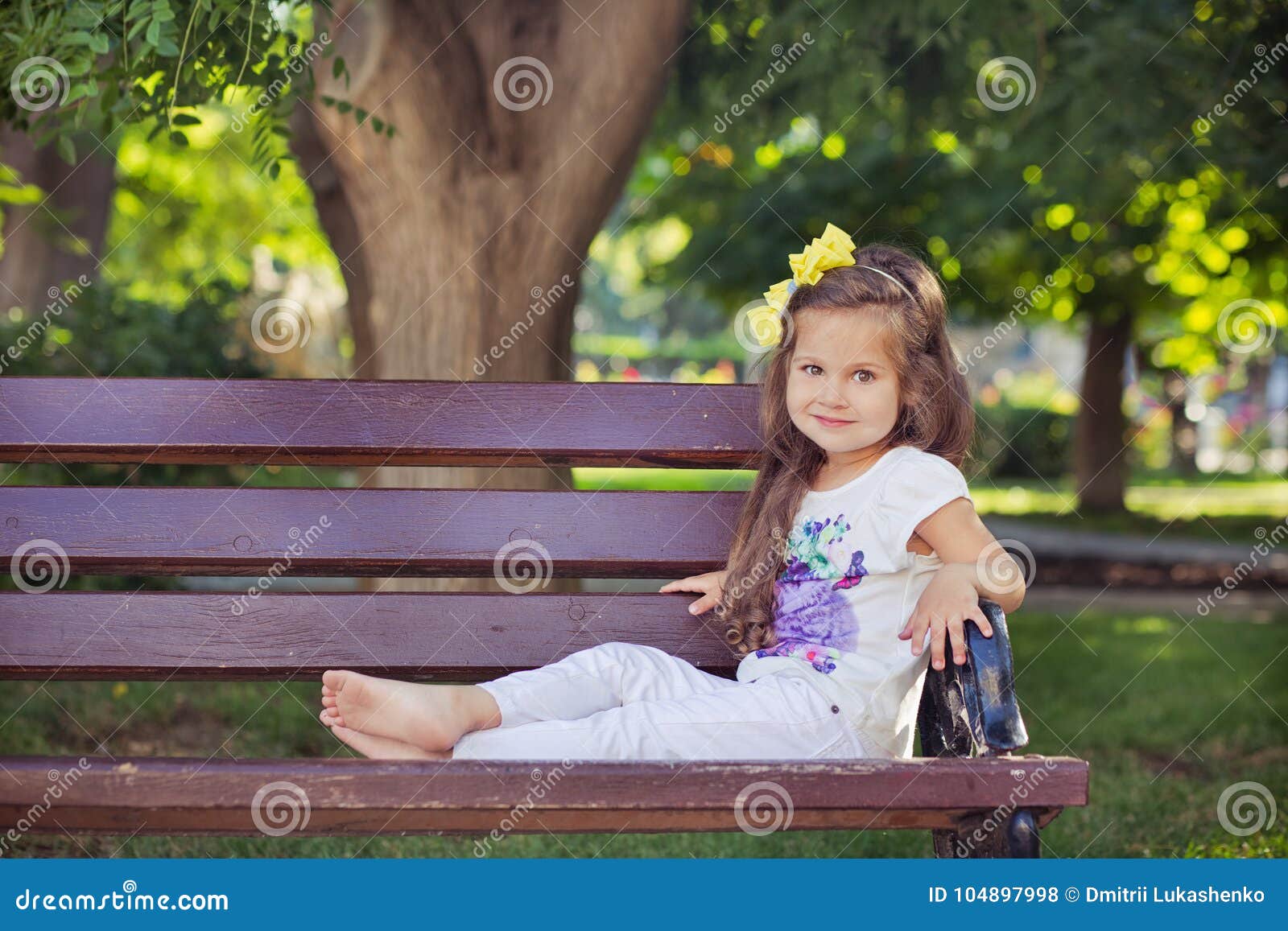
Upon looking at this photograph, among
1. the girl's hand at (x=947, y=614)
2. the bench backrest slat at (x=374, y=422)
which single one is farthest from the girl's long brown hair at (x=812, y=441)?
the girl's hand at (x=947, y=614)

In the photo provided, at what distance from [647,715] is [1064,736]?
2.99m

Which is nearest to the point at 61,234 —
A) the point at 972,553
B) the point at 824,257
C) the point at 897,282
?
the point at 824,257

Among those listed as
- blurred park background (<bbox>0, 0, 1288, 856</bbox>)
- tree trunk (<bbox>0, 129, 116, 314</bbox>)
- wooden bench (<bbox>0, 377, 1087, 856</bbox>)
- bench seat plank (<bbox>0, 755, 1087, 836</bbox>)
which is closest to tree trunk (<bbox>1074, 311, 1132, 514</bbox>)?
blurred park background (<bbox>0, 0, 1288, 856</bbox>)

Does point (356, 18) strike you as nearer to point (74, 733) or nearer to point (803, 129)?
point (74, 733)

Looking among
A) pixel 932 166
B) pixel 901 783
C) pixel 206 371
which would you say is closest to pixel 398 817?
pixel 901 783

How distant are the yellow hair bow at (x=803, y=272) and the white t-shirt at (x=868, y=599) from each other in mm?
363

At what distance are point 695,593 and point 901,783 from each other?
96 cm

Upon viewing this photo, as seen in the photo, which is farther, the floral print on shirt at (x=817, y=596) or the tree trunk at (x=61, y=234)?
the tree trunk at (x=61, y=234)

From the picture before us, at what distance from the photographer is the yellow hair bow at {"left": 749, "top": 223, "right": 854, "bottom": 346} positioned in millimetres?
2740

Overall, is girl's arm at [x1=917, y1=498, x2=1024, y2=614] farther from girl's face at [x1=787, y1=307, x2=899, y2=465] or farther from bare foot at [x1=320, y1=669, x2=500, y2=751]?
bare foot at [x1=320, y1=669, x2=500, y2=751]

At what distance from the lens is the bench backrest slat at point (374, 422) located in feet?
9.39

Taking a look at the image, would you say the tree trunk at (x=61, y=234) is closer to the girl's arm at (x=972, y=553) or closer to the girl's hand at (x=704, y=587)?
the girl's hand at (x=704, y=587)

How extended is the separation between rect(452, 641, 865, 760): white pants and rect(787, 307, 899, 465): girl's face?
509 mm

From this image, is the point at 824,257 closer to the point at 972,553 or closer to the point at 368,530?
the point at 972,553
